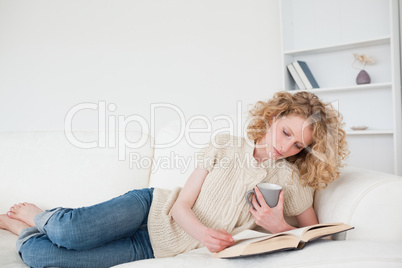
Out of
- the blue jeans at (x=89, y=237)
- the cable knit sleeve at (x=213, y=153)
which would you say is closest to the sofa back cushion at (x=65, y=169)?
the blue jeans at (x=89, y=237)

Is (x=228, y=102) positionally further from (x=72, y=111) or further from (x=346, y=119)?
(x=72, y=111)

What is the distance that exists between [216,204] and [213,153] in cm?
20

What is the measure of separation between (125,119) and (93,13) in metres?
1.05

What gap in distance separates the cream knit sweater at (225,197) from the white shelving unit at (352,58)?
150 cm

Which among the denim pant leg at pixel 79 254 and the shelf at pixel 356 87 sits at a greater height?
the shelf at pixel 356 87

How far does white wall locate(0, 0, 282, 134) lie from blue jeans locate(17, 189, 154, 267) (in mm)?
1930

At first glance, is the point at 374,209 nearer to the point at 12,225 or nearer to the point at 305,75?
the point at 12,225

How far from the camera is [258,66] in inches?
122

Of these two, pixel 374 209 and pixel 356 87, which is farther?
pixel 356 87

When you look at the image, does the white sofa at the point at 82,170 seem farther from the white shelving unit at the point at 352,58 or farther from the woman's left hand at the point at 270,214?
the white shelving unit at the point at 352,58

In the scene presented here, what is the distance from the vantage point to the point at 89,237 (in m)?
1.30

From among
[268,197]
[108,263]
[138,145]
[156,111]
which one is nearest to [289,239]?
[268,197]

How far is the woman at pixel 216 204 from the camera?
129 centimetres

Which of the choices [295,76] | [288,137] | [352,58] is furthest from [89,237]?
[352,58]
